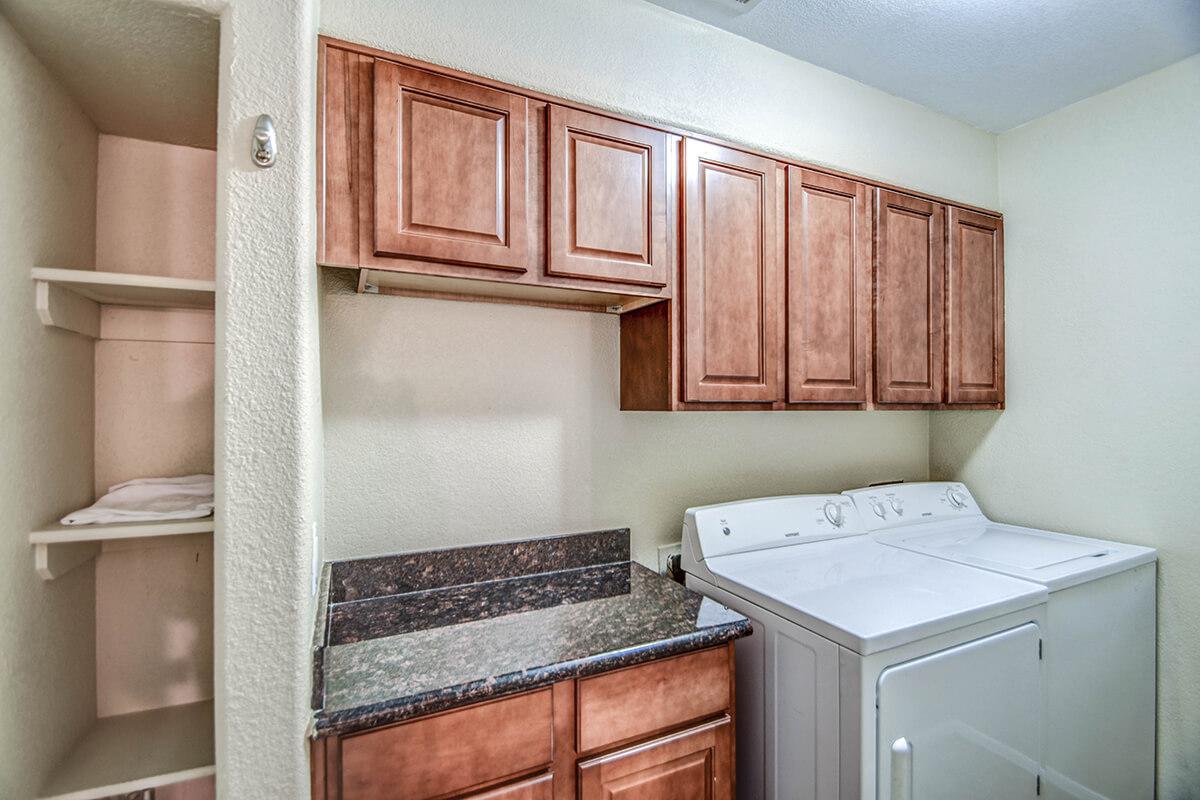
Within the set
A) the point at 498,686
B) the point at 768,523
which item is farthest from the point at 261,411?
the point at 768,523

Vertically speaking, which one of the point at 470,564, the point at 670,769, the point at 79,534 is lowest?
the point at 670,769

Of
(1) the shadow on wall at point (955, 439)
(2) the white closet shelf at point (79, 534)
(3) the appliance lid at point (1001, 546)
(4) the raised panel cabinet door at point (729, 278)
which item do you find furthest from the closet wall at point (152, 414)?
(1) the shadow on wall at point (955, 439)

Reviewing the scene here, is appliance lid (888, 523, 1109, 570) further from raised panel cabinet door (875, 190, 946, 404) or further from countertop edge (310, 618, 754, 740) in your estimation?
countertop edge (310, 618, 754, 740)

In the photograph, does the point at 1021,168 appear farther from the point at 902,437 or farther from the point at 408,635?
the point at 408,635

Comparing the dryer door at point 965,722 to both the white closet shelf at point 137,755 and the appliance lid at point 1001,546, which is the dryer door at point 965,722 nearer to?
the appliance lid at point 1001,546

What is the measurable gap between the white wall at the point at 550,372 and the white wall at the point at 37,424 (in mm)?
519

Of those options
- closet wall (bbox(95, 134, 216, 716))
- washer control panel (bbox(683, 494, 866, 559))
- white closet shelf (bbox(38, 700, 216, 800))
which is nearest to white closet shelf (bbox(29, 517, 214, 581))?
closet wall (bbox(95, 134, 216, 716))

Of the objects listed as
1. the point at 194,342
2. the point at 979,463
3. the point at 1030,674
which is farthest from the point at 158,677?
the point at 979,463

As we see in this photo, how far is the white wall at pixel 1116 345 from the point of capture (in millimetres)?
1946

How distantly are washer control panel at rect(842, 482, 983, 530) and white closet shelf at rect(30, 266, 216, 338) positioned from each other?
6.91 feet

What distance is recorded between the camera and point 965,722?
139cm

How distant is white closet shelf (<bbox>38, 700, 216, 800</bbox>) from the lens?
3.12 ft

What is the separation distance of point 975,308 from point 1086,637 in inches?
48.9

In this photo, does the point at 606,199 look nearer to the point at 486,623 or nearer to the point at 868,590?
the point at 486,623
